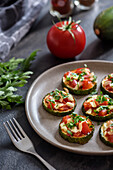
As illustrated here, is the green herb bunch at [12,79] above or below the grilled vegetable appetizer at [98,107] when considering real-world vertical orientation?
above

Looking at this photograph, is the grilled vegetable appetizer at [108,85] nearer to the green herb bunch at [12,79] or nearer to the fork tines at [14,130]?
the green herb bunch at [12,79]

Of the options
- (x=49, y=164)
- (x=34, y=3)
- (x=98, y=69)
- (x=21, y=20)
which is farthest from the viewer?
(x=34, y=3)

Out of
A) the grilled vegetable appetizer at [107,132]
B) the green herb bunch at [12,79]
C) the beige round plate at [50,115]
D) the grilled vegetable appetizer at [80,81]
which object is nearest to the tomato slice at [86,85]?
the grilled vegetable appetizer at [80,81]

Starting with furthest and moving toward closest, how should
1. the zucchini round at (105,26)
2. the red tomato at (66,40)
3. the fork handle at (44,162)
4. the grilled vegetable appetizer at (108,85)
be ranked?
1. the zucchini round at (105,26)
2. the red tomato at (66,40)
3. the grilled vegetable appetizer at (108,85)
4. the fork handle at (44,162)

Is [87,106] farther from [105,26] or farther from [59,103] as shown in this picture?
[105,26]

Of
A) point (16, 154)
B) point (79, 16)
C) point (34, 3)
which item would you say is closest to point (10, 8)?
point (34, 3)

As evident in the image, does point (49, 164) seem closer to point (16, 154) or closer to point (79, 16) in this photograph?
point (16, 154)
